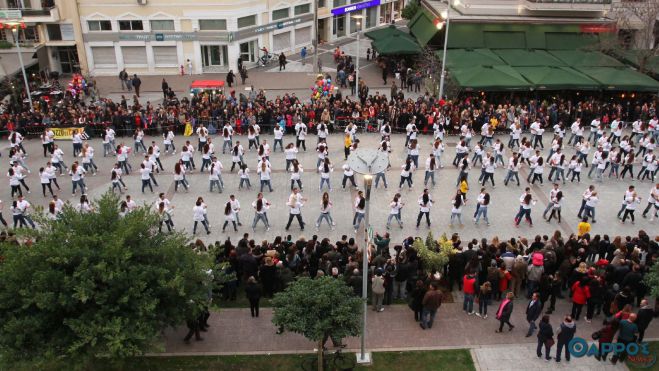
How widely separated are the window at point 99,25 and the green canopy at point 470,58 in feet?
66.3

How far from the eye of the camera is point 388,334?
1350 centimetres

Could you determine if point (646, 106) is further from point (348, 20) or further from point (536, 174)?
point (348, 20)

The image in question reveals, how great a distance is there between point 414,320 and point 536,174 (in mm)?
9074

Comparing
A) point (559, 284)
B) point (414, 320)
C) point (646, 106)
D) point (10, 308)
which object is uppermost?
point (646, 106)

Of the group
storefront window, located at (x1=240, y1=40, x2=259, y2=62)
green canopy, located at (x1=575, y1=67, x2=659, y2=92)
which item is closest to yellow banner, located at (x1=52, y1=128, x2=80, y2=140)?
storefront window, located at (x1=240, y1=40, x2=259, y2=62)

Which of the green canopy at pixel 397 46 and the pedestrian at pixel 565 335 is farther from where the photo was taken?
the green canopy at pixel 397 46

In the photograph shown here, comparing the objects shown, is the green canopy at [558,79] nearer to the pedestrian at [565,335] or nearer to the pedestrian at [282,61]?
the pedestrian at [282,61]

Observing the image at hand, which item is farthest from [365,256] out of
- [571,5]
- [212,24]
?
[212,24]

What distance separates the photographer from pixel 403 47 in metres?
35.7

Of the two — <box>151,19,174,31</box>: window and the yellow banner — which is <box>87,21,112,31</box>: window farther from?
the yellow banner

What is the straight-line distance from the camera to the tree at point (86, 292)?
964cm

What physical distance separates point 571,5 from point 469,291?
Answer: 2508cm

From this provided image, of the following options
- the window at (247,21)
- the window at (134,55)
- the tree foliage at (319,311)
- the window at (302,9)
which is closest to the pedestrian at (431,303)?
the tree foliage at (319,311)

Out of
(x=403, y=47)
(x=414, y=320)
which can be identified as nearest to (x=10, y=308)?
(x=414, y=320)
